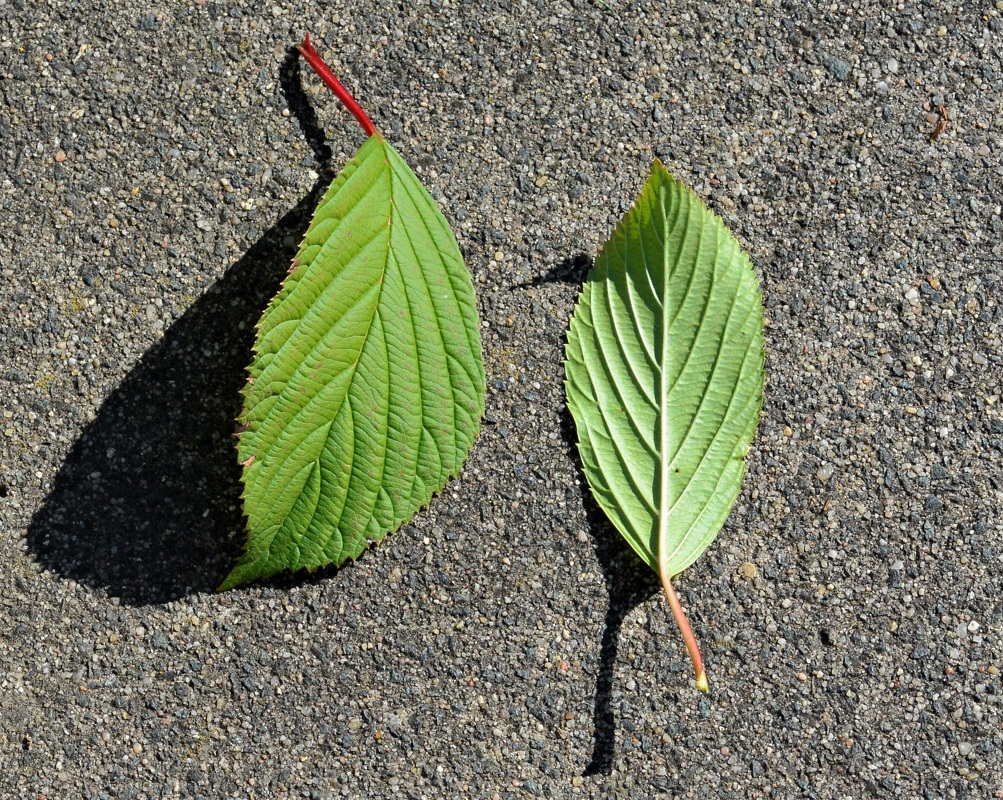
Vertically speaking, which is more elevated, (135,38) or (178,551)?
(135,38)

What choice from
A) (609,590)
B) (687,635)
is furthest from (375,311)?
(687,635)

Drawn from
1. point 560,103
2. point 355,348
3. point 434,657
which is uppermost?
point 560,103

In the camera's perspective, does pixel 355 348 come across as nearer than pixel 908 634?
Yes

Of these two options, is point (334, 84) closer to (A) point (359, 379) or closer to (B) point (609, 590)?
(A) point (359, 379)

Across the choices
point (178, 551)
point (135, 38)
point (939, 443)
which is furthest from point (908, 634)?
point (135, 38)

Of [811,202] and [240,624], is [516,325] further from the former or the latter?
[240,624]

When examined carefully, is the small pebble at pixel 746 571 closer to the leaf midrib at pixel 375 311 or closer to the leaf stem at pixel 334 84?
the leaf midrib at pixel 375 311

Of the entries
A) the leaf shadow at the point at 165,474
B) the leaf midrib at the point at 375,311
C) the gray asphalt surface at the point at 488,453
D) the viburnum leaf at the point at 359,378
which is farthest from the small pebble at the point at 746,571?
the leaf shadow at the point at 165,474
